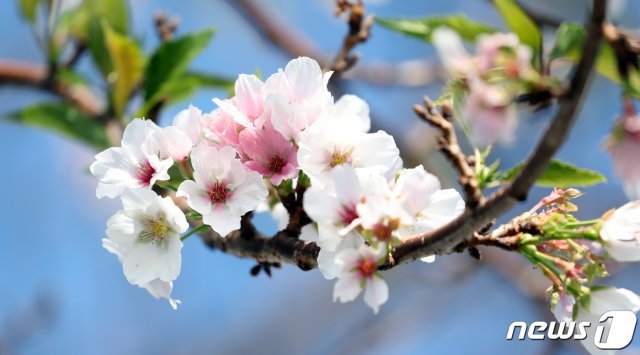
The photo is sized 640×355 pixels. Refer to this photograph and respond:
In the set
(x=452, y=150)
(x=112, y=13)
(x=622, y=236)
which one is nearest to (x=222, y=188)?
(x=452, y=150)

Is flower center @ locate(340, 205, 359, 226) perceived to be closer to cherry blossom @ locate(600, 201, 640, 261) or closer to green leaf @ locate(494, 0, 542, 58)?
cherry blossom @ locate(600, 201, 640, 261)

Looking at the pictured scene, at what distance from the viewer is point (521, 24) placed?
849 millimetres

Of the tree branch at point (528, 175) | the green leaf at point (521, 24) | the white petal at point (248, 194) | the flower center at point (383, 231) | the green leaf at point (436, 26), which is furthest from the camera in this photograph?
the green leaf at point (436, 26)

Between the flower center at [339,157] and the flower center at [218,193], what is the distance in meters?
0.11

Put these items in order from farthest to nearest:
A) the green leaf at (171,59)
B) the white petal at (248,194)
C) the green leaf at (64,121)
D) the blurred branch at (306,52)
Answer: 1. the blurred branch at (306,52)
2. the green leaf at (64,121)
3. the green leaf at (171,59)
4. the white petal at (248,194)

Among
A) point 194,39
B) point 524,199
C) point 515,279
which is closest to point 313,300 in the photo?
point 515,279

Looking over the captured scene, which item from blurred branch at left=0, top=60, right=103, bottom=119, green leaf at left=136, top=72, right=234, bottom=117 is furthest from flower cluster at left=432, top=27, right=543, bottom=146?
blurred branch at left=0, top=60, right=103, bottom=119

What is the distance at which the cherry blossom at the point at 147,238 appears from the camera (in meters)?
0.67

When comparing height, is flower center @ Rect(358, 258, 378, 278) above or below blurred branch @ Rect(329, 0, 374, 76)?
above

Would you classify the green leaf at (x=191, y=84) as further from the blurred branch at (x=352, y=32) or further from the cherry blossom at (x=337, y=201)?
the cherry blossom at (x=337, y=201)

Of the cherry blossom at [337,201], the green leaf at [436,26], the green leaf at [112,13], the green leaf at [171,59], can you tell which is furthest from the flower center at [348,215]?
the green leaf at [112,13]

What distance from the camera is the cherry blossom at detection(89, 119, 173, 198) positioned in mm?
698

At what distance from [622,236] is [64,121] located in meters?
1.09

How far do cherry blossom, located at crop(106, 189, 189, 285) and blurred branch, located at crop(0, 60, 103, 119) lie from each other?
0.89 meters
